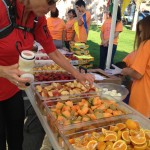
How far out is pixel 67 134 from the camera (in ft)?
4.26

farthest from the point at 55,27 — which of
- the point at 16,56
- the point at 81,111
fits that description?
the point at 81,111

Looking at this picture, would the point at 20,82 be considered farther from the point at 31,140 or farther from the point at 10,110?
the point at 31,140

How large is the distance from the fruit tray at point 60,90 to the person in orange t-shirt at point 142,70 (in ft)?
1.28

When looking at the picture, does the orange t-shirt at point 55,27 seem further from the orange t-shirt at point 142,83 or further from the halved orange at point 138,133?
the halved orange at point 138,133

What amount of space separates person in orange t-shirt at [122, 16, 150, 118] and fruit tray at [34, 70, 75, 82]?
56 cm

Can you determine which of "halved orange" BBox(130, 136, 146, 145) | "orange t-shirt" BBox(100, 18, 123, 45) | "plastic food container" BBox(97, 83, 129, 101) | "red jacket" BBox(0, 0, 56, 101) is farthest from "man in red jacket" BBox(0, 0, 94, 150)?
"orange t-shirt" BBox(100, 18, 123, 45)

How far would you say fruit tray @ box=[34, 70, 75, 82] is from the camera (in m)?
2.24

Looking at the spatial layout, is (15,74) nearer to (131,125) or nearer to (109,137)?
(109,137)

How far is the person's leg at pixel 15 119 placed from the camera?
Answer: 1.73 meters

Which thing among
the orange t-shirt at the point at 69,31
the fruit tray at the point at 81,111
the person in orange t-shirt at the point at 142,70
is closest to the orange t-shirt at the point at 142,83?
the person in orange t-shirt at the point at 142,70

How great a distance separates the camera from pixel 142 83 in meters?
2.04

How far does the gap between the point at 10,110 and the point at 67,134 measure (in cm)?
62

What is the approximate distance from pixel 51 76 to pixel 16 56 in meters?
0.83

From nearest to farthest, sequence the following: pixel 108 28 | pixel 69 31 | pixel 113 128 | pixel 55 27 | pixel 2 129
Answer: pixel 113 128
pixel 2 129
pixel 55 27
pixel 108 28
pixel 69 31
